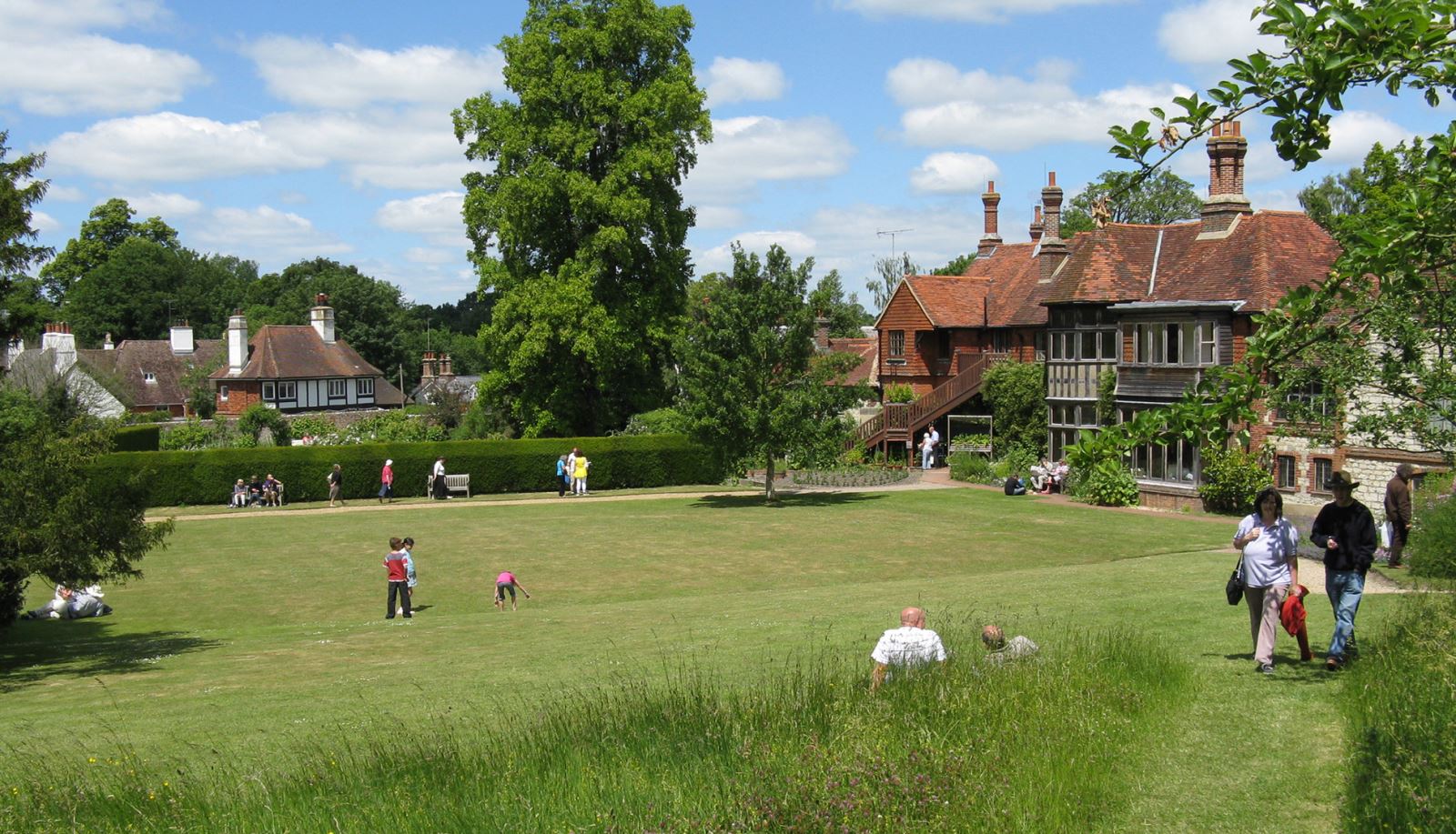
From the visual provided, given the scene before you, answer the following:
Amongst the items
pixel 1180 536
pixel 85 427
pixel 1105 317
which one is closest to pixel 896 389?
pixel 1105 317

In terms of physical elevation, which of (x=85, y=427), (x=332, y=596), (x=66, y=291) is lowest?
(x=332, y=596)

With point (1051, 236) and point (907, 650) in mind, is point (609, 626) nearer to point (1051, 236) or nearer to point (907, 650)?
point (907, 650)

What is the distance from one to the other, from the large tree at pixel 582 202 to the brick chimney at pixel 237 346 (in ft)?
113

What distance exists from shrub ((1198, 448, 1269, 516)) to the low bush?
23848mm

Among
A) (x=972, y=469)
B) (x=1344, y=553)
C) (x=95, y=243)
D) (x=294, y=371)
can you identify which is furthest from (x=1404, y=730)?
(x=95, y=243)

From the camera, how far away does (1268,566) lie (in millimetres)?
12164

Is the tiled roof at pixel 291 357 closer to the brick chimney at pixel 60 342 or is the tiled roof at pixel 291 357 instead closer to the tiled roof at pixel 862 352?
the brick chimney at pixel 60 342

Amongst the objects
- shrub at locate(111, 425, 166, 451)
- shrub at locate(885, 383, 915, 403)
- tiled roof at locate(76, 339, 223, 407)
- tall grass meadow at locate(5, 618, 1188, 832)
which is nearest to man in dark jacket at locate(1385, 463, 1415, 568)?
tall grass meadow at locate(5, 618, 1188, 832)

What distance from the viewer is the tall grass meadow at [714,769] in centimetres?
799

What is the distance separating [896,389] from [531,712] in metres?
45.9

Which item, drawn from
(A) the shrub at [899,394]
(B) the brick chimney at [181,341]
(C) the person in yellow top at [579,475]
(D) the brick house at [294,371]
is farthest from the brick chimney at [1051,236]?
(B) the brick chimney at [181,341]

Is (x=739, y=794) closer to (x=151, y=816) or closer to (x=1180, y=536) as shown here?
(x=151, y=816)

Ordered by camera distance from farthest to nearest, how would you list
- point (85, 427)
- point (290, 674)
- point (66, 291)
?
1. point (66, 291)
2. point (85, 427)
3. point (290, 674)

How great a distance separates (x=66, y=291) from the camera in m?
108
